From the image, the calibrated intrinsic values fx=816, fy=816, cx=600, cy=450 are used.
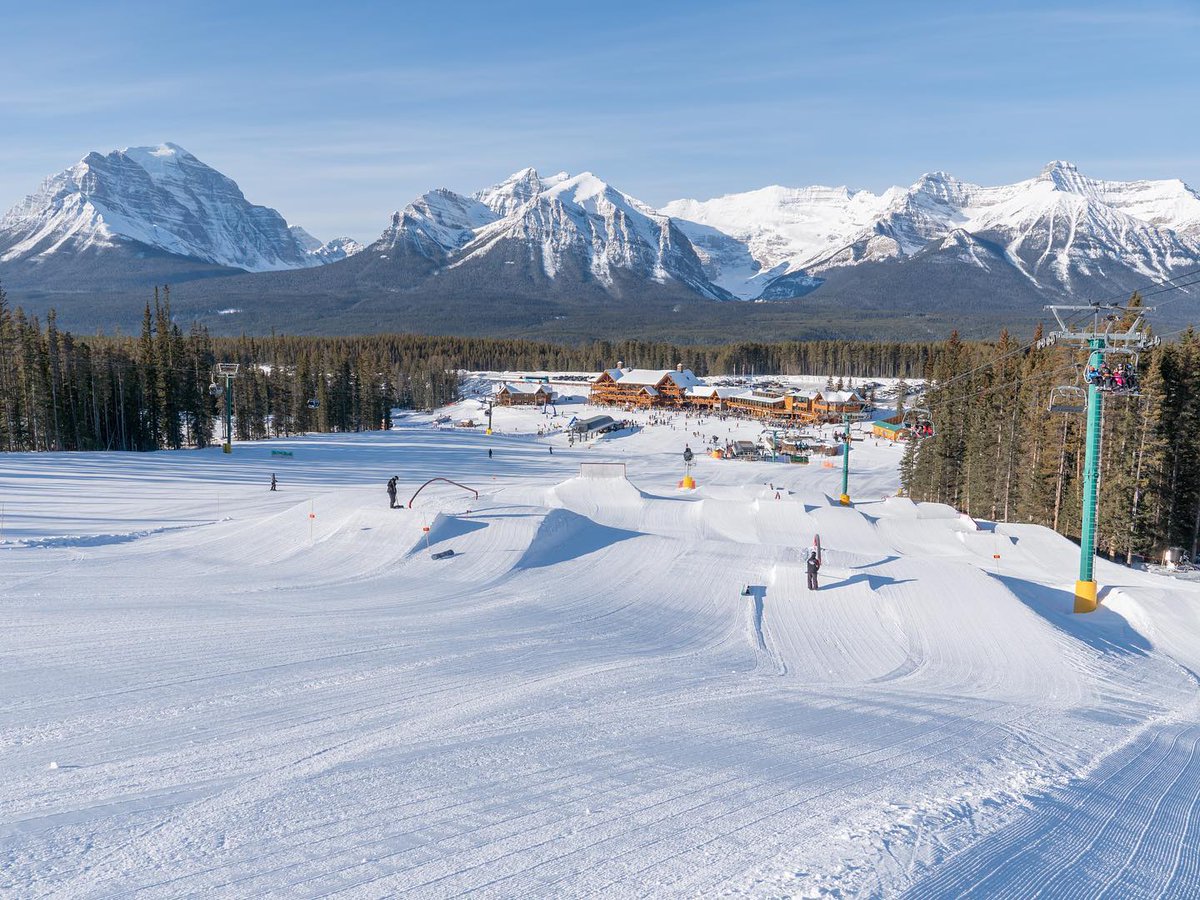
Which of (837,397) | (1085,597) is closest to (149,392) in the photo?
(1085,597)

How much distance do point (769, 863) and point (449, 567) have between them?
1551cm

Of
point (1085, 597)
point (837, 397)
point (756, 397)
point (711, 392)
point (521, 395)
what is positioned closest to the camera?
point (1085, 597)

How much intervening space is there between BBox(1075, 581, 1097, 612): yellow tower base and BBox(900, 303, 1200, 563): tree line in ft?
16.8

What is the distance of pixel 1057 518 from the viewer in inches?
1405

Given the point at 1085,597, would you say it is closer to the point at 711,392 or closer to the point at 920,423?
the point at 920,423

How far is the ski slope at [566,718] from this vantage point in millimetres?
6660

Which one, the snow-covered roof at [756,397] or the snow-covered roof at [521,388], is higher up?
the snow-covered roof at [521,388]

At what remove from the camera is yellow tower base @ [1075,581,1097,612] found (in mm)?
20188

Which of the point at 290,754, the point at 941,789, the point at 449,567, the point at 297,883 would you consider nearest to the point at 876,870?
the point at 941,789

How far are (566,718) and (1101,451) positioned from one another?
3017cm

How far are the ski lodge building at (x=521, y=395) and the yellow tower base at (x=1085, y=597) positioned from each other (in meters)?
116

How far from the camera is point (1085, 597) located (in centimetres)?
2028

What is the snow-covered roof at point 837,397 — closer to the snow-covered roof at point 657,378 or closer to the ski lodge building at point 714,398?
the ski lodge building at point 714,398

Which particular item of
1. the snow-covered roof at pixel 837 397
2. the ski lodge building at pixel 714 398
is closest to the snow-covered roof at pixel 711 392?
the ski lodge building at pixel 714 398
